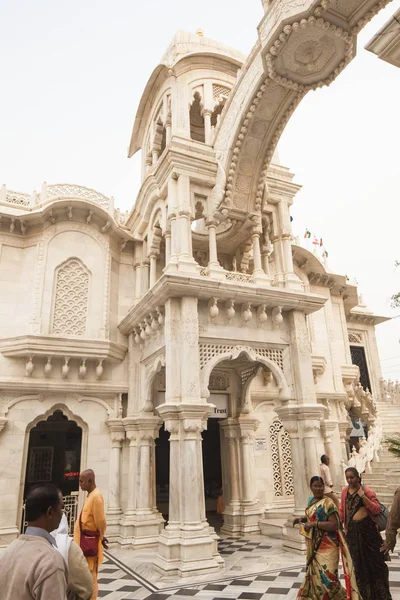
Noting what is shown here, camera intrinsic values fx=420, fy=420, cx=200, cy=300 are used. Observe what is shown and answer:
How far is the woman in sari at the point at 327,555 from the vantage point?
4.20 m

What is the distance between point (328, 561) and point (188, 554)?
3395mm

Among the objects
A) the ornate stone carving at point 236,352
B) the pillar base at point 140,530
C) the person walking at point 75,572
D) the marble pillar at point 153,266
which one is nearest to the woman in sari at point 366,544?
the person walking at point 75,572

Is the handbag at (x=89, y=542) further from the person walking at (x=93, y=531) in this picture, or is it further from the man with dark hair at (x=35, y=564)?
the man with dark hair at (x=35, y=564)

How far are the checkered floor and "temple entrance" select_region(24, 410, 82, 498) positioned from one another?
8505mm

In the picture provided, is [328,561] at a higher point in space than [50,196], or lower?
lower

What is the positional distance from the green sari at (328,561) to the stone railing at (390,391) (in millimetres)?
16193

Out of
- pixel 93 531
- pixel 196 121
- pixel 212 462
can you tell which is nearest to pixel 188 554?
pixel 93 531

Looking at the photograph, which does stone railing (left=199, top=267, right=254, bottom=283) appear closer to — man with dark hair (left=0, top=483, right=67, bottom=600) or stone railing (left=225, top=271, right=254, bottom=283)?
stone railing (left=225, top=271, right=254, bottom=283)

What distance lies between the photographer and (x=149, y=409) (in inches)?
395

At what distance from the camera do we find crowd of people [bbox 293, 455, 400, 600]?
4.22 metres

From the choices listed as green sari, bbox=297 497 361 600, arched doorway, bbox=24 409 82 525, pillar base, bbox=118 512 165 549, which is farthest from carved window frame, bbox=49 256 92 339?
green sari, bbox=297 497 361 600

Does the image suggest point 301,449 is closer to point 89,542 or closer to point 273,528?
point 273,528

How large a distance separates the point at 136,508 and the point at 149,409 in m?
2.19

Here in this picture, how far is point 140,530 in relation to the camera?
9.22 metres
